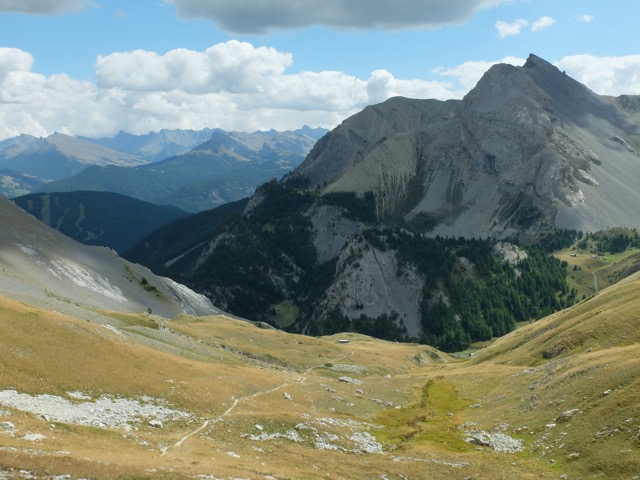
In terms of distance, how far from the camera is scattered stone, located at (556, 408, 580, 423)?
60681mm

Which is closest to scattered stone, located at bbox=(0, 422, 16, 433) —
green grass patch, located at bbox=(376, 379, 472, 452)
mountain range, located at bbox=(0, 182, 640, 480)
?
mountain range, located at bbox=(0, 182, 640, 480)

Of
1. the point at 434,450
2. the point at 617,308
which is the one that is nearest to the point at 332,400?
the point at 434,450

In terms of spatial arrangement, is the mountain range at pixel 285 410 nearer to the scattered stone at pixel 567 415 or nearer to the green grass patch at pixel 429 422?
the scattered stone at pixel 567 415

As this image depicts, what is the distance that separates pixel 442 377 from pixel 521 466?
6062 cm

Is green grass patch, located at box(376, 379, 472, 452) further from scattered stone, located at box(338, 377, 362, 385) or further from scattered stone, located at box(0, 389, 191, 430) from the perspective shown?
scattered stone, located at box(0, 389, 191, 430)

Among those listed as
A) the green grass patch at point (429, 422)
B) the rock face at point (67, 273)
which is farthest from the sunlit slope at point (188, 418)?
the rock face at point (67, 273)

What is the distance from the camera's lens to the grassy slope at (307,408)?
1697 inches

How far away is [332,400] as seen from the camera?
83.1 m

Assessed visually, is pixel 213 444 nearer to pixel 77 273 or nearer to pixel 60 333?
pixel 60 333

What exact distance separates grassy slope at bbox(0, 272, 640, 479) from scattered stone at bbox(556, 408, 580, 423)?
1006 mm

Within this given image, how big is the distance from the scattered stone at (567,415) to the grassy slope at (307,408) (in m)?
1.01

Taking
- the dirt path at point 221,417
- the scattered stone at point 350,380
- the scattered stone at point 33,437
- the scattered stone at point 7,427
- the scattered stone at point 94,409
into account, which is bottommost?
the scattered stone at point 350,380

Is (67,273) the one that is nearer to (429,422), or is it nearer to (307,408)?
(307,408)

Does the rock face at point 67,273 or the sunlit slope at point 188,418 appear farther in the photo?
the rock face at point 67,273
